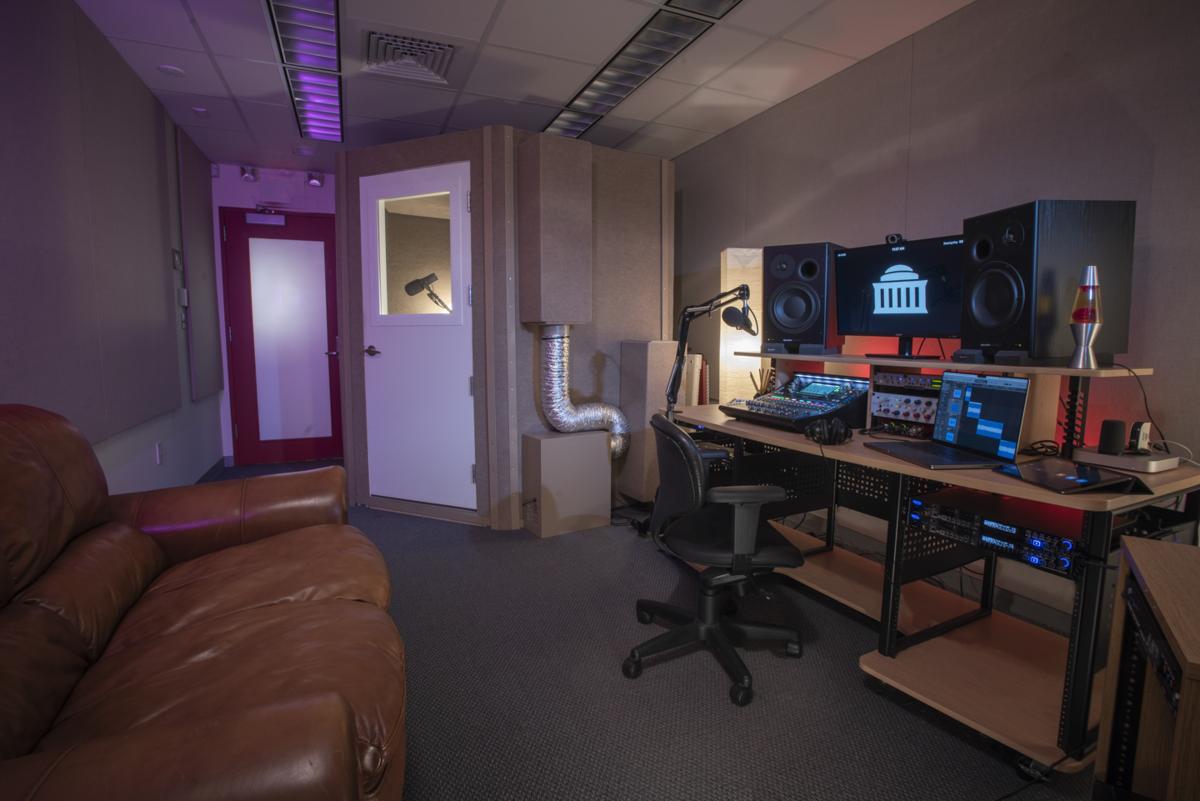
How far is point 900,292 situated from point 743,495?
3.96 feet

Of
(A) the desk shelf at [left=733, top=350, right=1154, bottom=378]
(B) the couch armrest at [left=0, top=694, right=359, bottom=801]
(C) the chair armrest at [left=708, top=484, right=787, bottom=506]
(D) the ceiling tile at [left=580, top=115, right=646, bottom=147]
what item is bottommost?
(B) the couch armrest at [left=0, top=694, right=359, bottom=801]

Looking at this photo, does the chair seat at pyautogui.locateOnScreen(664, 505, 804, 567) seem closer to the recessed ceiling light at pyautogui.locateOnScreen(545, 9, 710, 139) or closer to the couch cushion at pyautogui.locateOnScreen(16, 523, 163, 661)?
the couch cushion at pyautogui.locateOnScreen(16, 523, 163, 661)

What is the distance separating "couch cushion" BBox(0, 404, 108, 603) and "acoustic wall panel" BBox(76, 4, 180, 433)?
1533 mm

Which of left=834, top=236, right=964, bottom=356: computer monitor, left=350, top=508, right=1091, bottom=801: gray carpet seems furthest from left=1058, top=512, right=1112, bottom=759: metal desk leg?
left=834, top=236, right=964, bottom=356: computer monitor

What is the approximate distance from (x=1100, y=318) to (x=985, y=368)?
313 mm

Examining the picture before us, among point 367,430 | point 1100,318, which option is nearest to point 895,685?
point 1100,318

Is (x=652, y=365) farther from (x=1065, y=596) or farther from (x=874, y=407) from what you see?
(x=1065, y=596)

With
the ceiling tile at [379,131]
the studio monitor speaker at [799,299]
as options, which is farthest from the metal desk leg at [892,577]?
the ceiling tile at [379,131]

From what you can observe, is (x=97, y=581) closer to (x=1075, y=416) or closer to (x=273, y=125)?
(x=1075, y=416)

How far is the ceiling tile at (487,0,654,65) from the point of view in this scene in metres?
2.68

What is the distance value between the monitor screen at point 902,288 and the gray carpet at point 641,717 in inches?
47.9

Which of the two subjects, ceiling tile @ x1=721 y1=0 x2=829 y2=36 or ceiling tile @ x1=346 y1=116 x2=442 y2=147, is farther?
ceiling tile @ x1=346 y1=116 x2=442 y2=147

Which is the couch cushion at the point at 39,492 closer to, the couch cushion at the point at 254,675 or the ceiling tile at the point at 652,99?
the couch cushion at the point at 254,675

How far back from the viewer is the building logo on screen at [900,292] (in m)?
2.32
